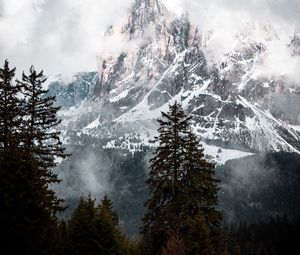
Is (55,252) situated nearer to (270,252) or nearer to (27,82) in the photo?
(27,82)

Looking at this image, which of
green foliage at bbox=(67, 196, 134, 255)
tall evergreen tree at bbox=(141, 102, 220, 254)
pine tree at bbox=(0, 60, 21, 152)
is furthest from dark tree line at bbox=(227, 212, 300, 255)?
pine tree at bbox=(0, 60, 21, 152)

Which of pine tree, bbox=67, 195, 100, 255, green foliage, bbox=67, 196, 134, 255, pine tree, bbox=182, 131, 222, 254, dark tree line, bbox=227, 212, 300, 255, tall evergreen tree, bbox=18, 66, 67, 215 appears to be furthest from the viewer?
dark tree line, bbox=227, 212, 300, 255

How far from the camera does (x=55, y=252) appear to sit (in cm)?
2192

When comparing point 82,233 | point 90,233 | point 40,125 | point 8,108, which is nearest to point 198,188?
point 90,233

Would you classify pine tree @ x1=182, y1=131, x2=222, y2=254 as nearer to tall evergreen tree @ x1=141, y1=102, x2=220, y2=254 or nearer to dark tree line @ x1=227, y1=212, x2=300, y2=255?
tall evergreen tree @ x1=141, y1=102, x2=220, y2=254

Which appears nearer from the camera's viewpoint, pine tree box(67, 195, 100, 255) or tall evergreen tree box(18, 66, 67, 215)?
pine tree box(67, 195, 100, 255)

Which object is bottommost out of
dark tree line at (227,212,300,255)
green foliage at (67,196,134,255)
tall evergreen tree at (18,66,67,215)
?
dark tree line at (227,212,300,255)

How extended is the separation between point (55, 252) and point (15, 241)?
7.50 feet

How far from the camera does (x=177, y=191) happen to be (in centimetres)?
3100

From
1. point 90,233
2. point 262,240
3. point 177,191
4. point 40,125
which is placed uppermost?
point 40,125

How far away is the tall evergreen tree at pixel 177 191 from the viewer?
30.6m

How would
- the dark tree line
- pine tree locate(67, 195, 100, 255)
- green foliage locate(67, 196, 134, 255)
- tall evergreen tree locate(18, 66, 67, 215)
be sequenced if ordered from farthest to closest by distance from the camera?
the dark tree line
tall evergreen tree locate(18, 66, 67, 215)
green foliage locate(67, 196, 134, 255)
pine tree locate(67, 195, 100, 255)

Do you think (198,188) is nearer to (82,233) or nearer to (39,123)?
(82,233)

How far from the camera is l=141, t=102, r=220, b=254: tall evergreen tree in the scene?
30.6 m
